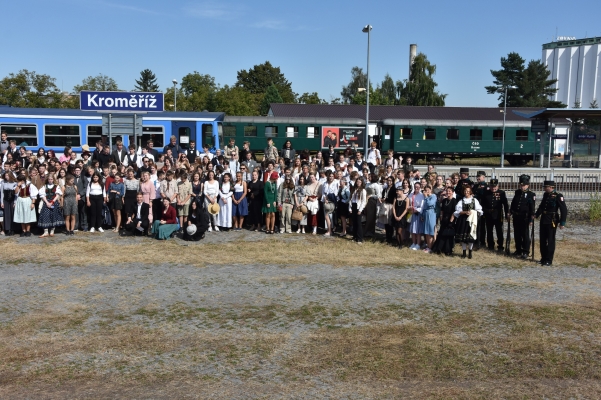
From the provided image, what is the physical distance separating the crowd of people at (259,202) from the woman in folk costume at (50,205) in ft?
0.08

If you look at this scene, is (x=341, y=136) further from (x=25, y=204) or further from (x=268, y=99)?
(x=268, y=99)

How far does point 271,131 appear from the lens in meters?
38.1

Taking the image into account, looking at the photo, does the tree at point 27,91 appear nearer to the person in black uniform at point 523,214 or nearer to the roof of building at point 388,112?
the roof of building at point 388,112

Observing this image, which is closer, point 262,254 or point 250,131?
point 262,254

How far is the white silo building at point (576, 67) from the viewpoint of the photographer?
104 m

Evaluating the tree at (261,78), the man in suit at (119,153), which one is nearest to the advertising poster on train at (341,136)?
the man in suit at (119,153)

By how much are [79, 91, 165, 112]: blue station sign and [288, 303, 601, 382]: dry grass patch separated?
42.1 ft

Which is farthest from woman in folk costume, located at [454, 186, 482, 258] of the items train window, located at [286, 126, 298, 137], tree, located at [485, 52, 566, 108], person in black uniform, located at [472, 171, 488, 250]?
tree, located at [485, 52, 566, 108]

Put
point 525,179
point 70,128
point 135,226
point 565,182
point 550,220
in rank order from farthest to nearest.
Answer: point 70,128 → point 565,182 → point 135,226 → point 525,179 → point 550,220

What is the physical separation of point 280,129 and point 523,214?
87.0 ft

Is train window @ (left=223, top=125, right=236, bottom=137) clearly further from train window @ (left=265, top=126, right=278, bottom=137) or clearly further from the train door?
the train door

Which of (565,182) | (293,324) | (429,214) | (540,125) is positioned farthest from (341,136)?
(293,324)

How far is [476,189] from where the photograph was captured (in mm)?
13734

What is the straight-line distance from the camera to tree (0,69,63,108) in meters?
44.7
